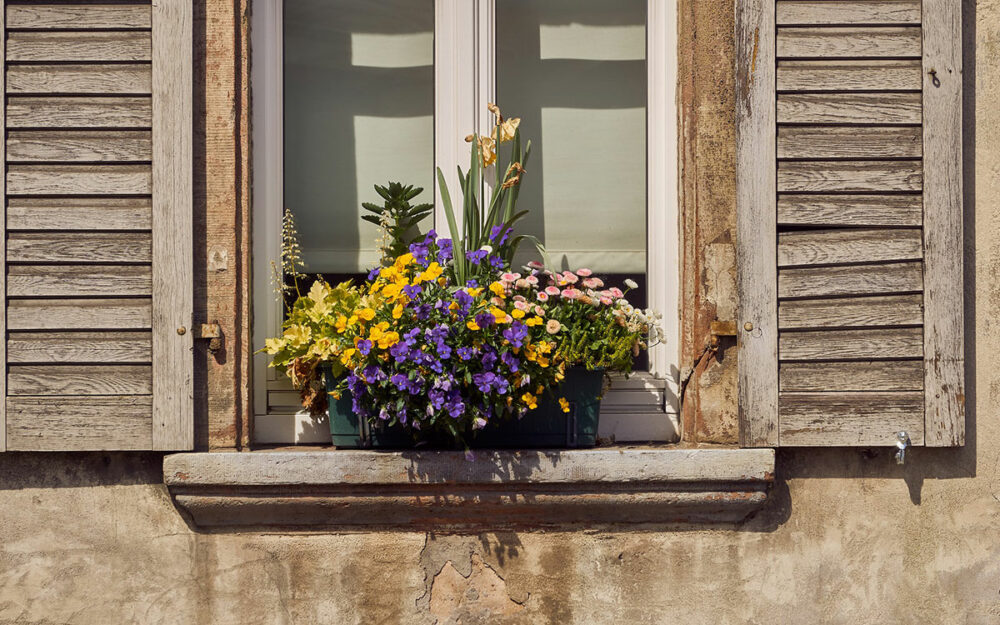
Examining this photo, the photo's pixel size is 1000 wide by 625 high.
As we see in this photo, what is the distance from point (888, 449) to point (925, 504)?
0.20 m

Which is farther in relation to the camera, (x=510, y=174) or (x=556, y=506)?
(x=510, y=174)

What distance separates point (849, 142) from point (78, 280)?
237 centimetres

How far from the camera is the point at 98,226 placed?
110 inches

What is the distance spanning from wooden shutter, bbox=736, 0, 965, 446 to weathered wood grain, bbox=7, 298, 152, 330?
6.11ft

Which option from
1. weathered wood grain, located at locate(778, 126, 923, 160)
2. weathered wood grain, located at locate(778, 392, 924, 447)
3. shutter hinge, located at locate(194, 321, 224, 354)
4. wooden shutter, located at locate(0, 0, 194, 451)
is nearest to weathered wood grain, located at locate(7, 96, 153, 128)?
wooden shutter, located at locate(0, 0, 194, 451)

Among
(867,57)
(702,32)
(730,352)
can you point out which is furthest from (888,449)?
(702,32)

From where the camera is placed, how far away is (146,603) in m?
2.83

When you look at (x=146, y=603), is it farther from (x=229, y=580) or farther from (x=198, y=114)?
(x=198, y=114)

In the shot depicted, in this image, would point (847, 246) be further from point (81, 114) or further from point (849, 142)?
point (81, 114)

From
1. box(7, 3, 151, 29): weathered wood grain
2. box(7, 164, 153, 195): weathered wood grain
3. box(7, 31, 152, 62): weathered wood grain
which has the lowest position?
box(7, 164, 153, 195): weathered wood grain

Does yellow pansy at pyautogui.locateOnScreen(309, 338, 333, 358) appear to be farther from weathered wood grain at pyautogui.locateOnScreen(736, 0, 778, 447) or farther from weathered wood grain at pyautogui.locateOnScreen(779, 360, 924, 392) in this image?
weathered wood grain at pyautogui.locateOnScreen(779, 360, 924, 392)

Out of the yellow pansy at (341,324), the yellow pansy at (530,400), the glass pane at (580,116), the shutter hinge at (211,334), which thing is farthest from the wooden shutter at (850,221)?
the shutter hinge at (211,334)

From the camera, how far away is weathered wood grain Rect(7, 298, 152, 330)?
9.16ft

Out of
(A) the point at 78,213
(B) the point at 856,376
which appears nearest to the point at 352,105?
(A) the point at 78,213
